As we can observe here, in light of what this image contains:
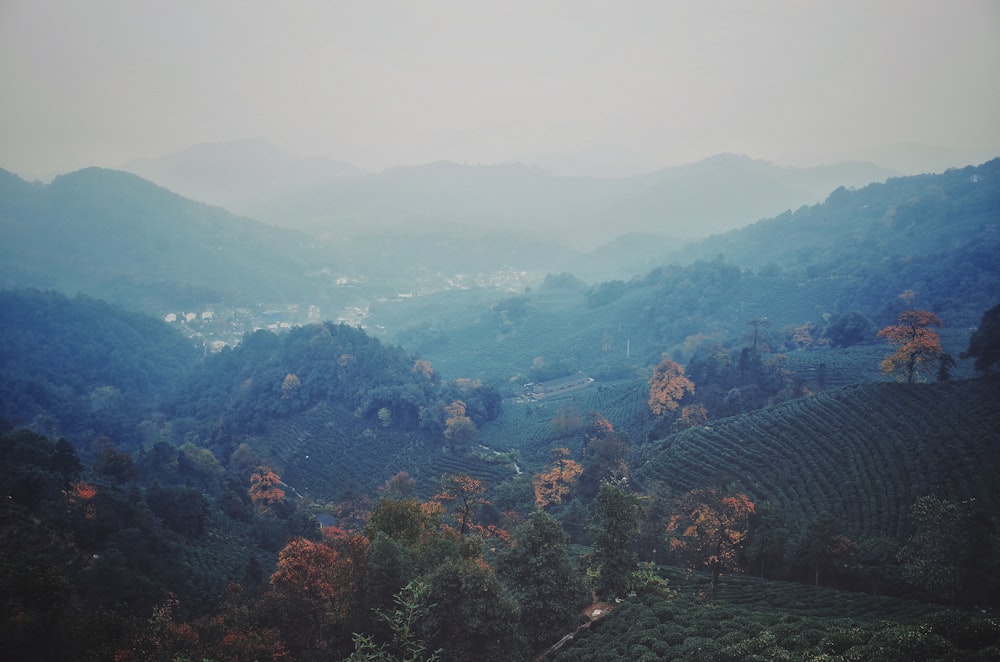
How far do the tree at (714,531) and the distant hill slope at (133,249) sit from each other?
119116 mm

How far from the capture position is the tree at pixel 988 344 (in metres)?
30.8

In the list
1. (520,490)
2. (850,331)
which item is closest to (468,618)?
(520,490)

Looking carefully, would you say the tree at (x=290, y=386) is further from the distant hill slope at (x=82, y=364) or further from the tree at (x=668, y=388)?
the tree at (x=668, y=388)

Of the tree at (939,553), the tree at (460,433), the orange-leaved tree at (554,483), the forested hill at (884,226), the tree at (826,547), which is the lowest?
the orange-leaved tree at (554,483)

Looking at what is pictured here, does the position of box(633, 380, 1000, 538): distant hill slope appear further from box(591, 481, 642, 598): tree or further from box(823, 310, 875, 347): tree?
box(823, 310, 875, 347): tree

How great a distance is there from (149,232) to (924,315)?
156772 mm

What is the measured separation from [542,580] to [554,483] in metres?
22.9

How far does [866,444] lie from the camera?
3033 cm

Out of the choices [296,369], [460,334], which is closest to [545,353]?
[460,334]

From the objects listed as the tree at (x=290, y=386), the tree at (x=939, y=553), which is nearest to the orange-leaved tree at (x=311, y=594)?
the tree at (x=939, y=553)

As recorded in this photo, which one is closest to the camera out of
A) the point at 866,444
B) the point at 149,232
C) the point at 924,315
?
the point at 866,444

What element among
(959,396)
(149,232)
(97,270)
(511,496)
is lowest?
(511,496)

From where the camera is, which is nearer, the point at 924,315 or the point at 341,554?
the point at 341,554

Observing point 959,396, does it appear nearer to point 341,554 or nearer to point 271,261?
point 341,554
